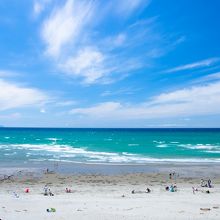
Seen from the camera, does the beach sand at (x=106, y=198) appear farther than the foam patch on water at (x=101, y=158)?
No

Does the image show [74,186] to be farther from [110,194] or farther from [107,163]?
[107,163]

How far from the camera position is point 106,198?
22.9m

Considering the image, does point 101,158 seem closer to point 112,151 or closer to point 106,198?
point 112,151

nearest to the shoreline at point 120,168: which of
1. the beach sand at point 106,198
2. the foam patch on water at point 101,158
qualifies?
the beach sand at point 106,198

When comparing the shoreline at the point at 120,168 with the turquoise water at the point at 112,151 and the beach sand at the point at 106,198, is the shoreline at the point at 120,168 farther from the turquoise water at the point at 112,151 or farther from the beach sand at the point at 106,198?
the turquoise water at the point at 112,151

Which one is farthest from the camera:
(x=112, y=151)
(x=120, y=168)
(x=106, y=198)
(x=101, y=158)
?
(x=112, y=151)

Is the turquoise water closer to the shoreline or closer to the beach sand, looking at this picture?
the shoreline

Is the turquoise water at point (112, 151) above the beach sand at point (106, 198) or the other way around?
above

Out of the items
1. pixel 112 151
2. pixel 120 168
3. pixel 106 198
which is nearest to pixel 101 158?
pixel 120 168

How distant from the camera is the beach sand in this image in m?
18.2

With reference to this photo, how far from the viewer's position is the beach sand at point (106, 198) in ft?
59.8

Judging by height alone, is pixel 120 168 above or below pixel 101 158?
below

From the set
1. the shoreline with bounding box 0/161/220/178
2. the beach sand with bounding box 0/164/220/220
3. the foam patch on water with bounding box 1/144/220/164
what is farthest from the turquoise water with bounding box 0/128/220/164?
the beach sand with bounding box 0/164/220/220

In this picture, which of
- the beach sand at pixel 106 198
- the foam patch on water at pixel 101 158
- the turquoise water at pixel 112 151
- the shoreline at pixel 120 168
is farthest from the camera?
the turquoise water at pixel 112 151
